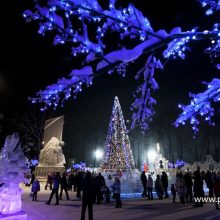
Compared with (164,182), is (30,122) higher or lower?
higher

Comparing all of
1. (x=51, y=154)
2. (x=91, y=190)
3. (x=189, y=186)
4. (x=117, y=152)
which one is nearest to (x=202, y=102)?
(x=91, y=190)

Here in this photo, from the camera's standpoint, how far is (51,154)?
29.0 meters

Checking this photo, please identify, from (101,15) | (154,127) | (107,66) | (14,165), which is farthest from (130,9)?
(154,127)

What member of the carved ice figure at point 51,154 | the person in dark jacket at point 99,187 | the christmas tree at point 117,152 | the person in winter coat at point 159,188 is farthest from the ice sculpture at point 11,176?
the carved ice figure at point 51,154

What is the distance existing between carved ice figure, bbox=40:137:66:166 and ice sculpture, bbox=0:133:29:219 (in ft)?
61.0

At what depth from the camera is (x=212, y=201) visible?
1455 cm

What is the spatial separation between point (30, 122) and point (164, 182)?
958 inches

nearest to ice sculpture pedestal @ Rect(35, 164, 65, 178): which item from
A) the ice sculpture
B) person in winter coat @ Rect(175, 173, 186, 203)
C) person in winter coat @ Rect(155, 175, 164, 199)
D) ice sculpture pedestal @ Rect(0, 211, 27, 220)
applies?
person in winter coat @ Rect(155, 175, 164, 199)

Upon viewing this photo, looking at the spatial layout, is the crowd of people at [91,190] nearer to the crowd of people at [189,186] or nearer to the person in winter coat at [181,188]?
the crowd of people at [189,186]

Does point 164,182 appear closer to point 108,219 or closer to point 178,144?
point 108,219

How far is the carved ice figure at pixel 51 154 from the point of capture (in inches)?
1140

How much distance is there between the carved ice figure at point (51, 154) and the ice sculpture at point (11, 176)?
1858cm

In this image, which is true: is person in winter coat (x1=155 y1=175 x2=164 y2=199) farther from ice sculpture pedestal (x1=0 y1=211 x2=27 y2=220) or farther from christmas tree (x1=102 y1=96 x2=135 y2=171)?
ice sculpture pedestal (x1=0 y1=211 x2=27 y2=220)

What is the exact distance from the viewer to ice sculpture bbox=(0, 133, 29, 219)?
9.53 m
